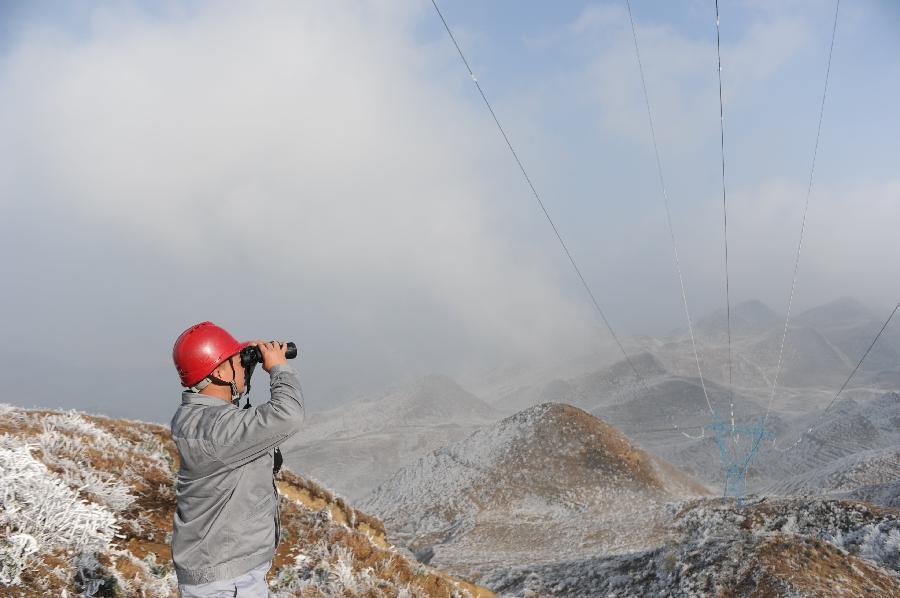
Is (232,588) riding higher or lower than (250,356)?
lower

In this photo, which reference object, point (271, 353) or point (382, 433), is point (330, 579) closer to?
point (271, 353)

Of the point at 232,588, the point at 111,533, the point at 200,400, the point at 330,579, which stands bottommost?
the point at 330,579

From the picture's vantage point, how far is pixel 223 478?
3.34m

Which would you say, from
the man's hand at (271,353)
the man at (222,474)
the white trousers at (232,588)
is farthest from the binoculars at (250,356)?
the white trousers at (232,588)

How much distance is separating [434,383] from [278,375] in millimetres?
115025

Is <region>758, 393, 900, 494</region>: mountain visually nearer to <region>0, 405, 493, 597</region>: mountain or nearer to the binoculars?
<region>0, 405, 493, 597</region>: mountain

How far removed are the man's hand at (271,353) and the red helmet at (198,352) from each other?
0.22 meters

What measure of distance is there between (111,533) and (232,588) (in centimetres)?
446

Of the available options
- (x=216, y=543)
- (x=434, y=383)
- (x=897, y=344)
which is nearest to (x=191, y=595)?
(x=216, y=543)

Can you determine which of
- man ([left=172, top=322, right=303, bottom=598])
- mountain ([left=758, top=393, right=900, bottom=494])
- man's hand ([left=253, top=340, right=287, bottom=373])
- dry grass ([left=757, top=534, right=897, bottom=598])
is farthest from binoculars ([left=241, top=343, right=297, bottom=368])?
mountain ([left=758, top=393, right=900, bottom=494])

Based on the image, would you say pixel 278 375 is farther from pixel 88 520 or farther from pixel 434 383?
pixel 434 383

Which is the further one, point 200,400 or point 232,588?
point 200,400

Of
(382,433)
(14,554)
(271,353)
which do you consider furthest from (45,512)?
(382,433)

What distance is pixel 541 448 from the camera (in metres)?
36.9
